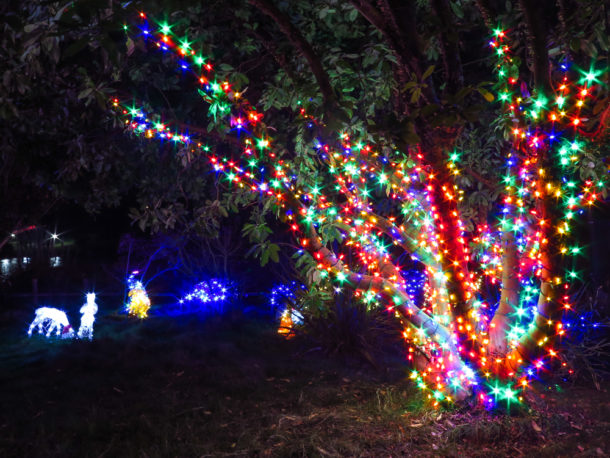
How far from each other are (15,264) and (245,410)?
512 inches

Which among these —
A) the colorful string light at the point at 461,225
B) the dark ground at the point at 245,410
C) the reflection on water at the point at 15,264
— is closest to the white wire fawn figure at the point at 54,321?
the dark ground at the point at 245,410

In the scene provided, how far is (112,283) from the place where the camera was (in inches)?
611

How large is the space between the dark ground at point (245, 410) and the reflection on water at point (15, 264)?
312 inches

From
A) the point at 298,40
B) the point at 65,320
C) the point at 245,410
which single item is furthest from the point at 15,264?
the point at 298,40

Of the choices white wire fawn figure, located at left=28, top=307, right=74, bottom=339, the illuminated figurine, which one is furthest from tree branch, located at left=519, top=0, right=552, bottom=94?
the illuminated figurine

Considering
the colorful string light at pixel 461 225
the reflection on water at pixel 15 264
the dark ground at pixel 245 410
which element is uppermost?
the reflection on water at pixel 15 264

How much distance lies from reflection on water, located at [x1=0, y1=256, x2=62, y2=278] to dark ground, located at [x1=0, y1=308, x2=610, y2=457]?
26.0 feet

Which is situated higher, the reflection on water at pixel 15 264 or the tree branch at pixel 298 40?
the reflection on water at pixel 15 264

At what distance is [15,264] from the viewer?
621 inches

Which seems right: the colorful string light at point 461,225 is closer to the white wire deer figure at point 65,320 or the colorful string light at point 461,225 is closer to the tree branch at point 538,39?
the tree branch at point 538,39

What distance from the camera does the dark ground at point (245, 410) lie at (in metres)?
4.29

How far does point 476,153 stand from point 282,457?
14.7ft

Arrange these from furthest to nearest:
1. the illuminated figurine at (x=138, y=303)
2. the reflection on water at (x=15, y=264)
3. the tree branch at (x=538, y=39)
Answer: the reflection on water at (x=15, y=264) → the illuminated figurine at (x=138, y=303) → the tree branch at (x=538, y=39)

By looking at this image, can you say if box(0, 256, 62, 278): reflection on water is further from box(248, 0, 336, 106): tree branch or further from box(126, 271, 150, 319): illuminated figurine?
box(248, 0, 336, 106): tree branch
